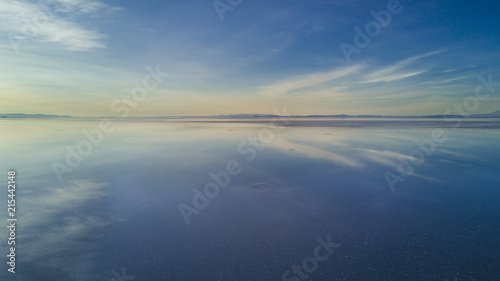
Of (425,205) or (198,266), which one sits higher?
(425,205)

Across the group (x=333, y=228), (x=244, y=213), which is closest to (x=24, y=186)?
(x=244, y=213)

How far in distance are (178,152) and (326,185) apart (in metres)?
8.26

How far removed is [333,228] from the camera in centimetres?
463

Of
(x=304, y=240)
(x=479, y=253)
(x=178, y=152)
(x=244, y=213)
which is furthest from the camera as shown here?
(x=178, y=152)

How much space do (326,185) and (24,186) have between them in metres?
8.80

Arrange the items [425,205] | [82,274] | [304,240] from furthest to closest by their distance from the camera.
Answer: [425,205] → [304,240] → [82,274]

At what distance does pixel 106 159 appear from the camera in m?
11.0

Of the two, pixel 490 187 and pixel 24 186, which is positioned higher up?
pixel 490 187

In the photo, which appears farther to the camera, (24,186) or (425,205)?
(24,186)

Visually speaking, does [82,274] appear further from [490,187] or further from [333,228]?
[490,187]

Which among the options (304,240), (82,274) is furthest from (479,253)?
(82,274)

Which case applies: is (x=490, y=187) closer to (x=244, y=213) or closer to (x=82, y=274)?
(x=244, y=213)

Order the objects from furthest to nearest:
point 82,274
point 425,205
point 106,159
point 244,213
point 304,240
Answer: point 106,159 < point 425,205 < point 244,213 < point 304,240 < point 82,274

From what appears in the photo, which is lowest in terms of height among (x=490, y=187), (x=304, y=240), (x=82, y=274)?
(x=82, y=274)
